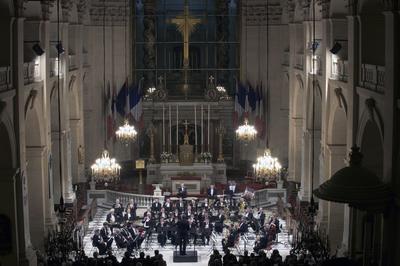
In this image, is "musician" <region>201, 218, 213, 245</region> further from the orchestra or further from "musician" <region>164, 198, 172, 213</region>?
"musician" <region>164, 198, 172, 213</region>

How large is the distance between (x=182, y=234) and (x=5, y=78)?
386 inches

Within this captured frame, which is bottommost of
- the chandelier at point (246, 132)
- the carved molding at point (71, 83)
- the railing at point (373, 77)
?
the chandelier at point (246, 132)

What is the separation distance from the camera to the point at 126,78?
47.7 m

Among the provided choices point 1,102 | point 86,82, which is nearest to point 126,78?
point 86,82

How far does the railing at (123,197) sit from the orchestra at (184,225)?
1.77m

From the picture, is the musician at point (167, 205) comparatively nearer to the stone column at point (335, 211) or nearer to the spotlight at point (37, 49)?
the stone column at point (335, 211)

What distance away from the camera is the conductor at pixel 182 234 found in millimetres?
31828

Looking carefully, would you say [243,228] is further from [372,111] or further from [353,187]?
[353,187]

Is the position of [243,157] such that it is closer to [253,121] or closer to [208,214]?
[253,121]

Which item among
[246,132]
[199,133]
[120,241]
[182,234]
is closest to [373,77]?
[182,234]

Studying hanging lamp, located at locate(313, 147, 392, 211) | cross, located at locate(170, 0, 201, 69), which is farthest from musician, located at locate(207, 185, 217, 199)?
hanging lamp, located at locate(313, 147, 392, 211)

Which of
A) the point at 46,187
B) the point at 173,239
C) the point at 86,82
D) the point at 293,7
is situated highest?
the point at 293,7

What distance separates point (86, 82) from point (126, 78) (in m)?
2.35

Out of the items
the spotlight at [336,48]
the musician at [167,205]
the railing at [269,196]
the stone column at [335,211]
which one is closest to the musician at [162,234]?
the musician at [167,205]
